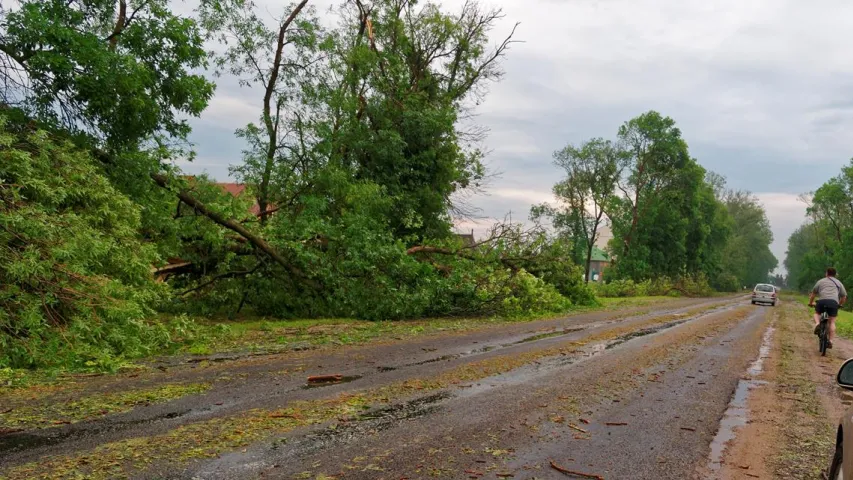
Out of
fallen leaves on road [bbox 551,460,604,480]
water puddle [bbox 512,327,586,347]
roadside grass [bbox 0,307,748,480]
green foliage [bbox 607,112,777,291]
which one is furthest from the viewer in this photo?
green foliage [bbox 607,112,777,291]

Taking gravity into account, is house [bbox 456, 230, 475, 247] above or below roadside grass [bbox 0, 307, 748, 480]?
above

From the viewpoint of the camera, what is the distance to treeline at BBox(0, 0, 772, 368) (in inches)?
325

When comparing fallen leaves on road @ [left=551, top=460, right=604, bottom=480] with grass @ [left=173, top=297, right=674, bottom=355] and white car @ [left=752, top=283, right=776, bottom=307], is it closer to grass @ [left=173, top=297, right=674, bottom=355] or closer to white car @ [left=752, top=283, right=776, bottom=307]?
grass @ [left=173, top=297, right=674, bottom=355]

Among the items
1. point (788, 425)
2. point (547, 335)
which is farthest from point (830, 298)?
point (788, 425)

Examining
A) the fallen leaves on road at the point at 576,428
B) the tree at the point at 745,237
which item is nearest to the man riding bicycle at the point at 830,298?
the fallen leaves on road at the point at 576,428

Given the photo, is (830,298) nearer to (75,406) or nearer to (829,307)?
(829,307)

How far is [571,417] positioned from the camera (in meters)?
5.53

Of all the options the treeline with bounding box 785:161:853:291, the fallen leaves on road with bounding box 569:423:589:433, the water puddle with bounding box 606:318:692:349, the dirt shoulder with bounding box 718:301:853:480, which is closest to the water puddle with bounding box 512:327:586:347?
the water puddle with bounding box 606:318:692:349

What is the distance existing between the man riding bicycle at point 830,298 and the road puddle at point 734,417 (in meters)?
3.18

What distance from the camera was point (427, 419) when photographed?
526cm

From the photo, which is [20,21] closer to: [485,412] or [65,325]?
[65,325]

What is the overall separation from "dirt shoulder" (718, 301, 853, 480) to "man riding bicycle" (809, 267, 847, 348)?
6.69ft

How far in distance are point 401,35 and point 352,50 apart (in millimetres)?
3548

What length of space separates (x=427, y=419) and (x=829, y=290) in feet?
34.5
